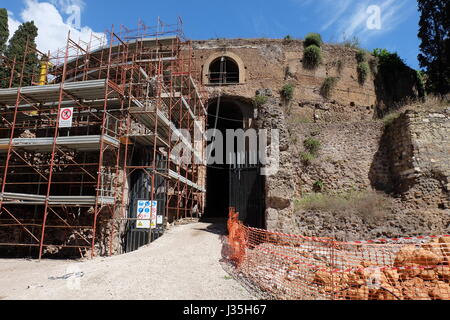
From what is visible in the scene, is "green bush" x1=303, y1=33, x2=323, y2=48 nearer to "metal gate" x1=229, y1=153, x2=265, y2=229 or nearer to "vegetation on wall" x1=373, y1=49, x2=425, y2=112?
"vegetation on wall" x1=373, y1=49, x2=425, y2=112

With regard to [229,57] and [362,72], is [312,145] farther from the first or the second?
[362,72]

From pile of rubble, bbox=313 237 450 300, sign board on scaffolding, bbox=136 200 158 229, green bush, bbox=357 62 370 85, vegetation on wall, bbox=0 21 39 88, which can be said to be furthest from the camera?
green bush, bbox=357 62 370 85

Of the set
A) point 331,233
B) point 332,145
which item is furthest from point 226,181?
point 331,233

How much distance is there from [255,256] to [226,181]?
564 inches

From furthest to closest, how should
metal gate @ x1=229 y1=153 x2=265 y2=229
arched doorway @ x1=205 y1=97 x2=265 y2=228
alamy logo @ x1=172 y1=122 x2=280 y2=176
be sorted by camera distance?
arched doorway @ x1=205 y1=97 x2=265 y2=228, metal gate @ x1=229 y1=153 x2=265 y2=229, alamy logo @ x1=172 y1=122 x2=280 y2=176

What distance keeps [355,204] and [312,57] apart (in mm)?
11986

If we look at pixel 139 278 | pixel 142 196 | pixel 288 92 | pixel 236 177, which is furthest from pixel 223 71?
pixel 139 278

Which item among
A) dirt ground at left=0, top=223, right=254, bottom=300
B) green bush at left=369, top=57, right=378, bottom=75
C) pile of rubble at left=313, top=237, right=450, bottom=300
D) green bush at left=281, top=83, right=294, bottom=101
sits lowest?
dirt ground at left=0, top=223, right=254, bottom=300

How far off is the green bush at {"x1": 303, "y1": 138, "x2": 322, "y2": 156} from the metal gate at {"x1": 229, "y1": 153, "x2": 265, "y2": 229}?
3.55 metres

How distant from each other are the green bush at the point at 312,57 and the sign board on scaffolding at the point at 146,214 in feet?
45.5

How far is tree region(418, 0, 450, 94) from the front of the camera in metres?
18.6

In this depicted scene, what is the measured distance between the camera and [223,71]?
20.1m

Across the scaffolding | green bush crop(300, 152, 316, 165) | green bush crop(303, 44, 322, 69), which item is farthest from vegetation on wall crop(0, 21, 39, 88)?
green bush crop(303, 44, 322, 69)

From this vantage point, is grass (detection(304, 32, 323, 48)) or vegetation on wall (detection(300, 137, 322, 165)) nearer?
vegetation on wall (detection(300, 137, 322, 165))
